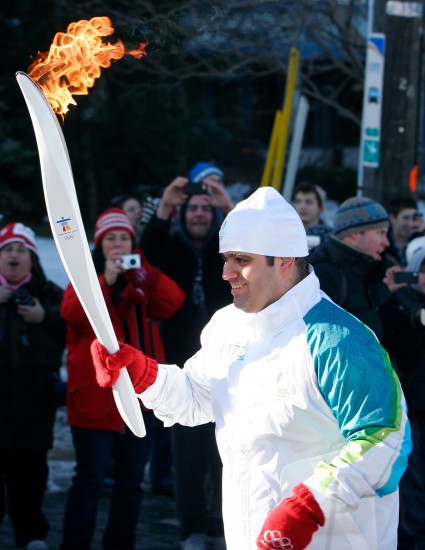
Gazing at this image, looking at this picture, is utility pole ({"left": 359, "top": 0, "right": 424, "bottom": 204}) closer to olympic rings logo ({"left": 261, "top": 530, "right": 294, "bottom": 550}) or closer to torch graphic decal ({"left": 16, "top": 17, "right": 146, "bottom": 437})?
torch graphic decal ({"left": 16, "top": 17, "right": 146, "bottom": 437})

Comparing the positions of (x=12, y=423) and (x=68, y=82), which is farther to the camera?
(x=12, y=423)

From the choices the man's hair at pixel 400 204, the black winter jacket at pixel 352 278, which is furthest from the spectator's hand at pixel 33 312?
the man's hair at pixel 400 204

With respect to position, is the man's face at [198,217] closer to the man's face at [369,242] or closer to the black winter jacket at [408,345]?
the man's face at [369,242]

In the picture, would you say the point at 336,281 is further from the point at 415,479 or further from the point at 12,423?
the point at 12,423

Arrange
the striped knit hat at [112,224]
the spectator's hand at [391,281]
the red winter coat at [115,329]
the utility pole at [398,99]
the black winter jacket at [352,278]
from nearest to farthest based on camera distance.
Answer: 1. the black winter jacket at [352,278]
2. the spectator's hand at [391,281]
3. the red winter coat at [115,329]
4. the striped knit hat at [112,224]
5. the utility pole at [398,99]

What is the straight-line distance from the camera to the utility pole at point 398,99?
809 centimetres

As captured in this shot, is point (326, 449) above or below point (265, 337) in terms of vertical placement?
below

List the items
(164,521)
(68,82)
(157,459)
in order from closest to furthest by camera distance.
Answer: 1. (68,82)
2. (164,521)
3. (157,459)

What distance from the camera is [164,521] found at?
22.8 feet

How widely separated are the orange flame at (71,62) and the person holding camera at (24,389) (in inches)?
85.6

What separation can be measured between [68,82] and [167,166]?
1489 cm

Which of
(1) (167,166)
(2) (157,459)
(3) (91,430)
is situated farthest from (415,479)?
(1) (167,166)

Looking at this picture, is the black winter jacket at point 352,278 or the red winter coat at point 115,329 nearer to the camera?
the black winter jacket at point 352,278

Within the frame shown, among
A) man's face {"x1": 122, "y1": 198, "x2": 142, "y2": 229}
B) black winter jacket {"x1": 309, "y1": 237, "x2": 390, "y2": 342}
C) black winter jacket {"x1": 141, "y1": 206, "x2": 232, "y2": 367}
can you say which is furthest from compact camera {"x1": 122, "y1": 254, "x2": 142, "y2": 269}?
man's face {"x1": 122, "y1": 198, "x2": 142, "y2": 229}
